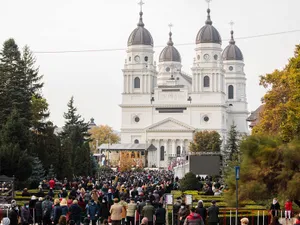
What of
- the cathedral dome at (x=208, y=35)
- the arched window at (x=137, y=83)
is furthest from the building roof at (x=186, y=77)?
the cathedral dome at (x=208, y=35)

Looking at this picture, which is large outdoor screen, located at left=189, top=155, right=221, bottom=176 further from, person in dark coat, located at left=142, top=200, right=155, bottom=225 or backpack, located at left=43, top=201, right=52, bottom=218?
person in dark coat, located at left=142, top=200, right=155, bottom=225

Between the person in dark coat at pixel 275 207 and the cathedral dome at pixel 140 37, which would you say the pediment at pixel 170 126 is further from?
the person in dark coat at pixel 275 207

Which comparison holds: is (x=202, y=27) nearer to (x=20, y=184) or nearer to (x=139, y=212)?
(x=20, y=184)

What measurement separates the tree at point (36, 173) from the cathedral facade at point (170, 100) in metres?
97.9

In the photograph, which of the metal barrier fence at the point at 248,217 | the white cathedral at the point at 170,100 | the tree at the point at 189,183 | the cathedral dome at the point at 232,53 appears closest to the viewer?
the metal barrier fence at the point at 248,217

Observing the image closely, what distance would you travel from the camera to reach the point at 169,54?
552 ft

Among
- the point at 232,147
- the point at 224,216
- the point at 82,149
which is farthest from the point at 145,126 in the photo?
the point at 224,216

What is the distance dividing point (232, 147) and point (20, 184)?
35.3 metres

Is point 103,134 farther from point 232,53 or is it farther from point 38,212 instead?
point 38,212

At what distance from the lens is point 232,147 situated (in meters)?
78.2

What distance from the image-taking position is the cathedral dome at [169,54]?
16818 cm

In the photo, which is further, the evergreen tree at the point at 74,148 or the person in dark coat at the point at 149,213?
the evergreen tree at the point at 74,148

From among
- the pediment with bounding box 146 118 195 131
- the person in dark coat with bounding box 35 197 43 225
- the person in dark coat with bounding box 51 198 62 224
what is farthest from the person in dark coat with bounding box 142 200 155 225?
the pediment with bounding box 146 118 195 131

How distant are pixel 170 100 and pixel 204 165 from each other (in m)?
98.6
